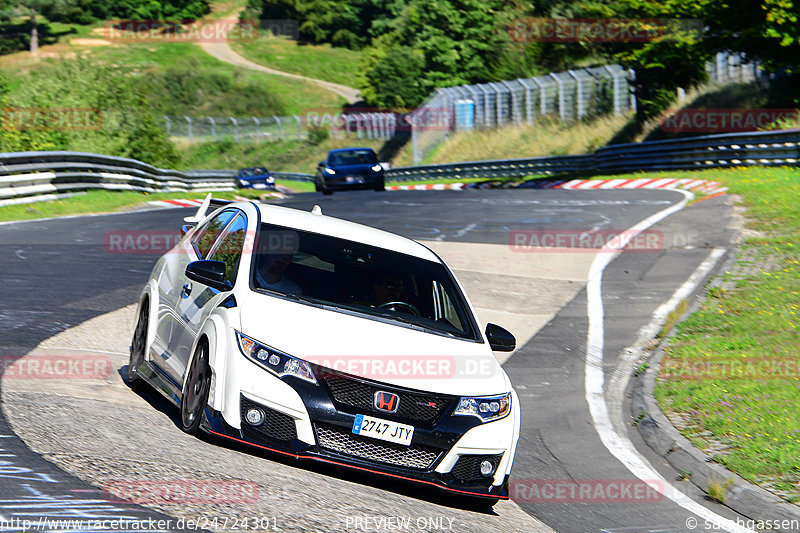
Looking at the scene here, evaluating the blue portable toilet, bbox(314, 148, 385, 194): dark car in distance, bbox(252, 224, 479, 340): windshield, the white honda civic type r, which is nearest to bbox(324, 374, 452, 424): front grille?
the white honda civic type r

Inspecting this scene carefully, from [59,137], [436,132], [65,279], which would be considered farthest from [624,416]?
[436,132]

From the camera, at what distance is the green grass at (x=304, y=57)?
114m

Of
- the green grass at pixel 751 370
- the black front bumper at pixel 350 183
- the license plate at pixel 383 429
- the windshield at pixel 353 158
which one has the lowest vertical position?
the black front bumper at pixel 350 183

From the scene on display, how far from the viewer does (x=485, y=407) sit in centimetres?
662

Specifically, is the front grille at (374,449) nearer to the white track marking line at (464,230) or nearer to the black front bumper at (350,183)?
the white track marking line at (464,230)

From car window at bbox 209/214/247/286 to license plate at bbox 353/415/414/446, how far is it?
144 centimetres

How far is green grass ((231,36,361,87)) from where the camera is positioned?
11381 cm

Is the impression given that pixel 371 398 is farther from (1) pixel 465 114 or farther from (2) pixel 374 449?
(1) pixel 465 114

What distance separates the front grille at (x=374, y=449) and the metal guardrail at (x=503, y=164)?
731 inches

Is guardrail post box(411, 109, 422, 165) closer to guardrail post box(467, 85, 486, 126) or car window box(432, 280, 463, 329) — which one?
guardrail post box(467, 85, 486, 126)

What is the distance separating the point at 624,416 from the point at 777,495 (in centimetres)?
258

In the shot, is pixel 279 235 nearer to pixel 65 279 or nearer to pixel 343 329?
pixel 343 329

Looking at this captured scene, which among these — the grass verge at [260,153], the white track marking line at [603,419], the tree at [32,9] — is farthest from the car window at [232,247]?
the tree at [32,9]

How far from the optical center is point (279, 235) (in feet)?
24.7
